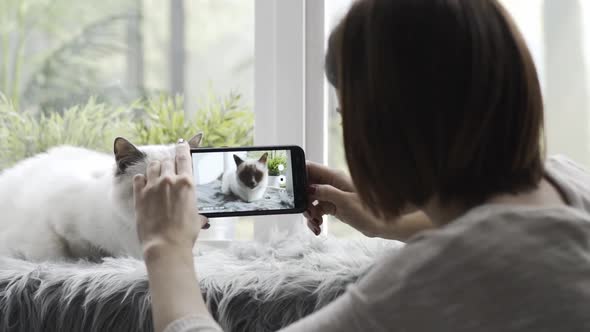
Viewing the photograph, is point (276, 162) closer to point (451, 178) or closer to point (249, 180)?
point (249, 180)

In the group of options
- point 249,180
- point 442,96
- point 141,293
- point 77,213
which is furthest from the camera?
point 77,213

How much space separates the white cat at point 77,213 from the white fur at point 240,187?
0.43 ft

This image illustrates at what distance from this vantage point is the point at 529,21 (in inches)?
54.3

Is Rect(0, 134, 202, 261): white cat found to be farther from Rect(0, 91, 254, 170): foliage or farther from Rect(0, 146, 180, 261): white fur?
Rect(0, 91, 254, 170): foliage

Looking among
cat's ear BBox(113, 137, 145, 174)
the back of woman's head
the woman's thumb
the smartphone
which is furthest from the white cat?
the back of woman's head

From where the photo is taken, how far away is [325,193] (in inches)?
38.7

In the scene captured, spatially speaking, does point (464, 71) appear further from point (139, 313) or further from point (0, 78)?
point (0, 78)

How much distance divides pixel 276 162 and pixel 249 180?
0.19 ft

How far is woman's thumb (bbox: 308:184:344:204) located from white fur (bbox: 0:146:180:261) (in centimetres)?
26

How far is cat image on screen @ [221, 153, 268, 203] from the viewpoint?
934mm

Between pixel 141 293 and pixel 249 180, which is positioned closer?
pixel 141 293

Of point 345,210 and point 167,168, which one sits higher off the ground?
point 167,168

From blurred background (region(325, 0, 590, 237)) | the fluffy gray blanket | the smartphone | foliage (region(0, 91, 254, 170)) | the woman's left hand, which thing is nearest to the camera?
the woman's left hand

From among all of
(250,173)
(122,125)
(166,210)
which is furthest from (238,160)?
(122,125)
